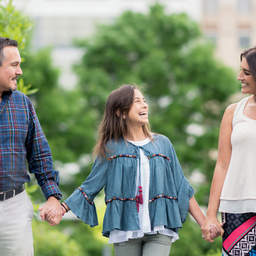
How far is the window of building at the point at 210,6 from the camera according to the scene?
97.4 ft

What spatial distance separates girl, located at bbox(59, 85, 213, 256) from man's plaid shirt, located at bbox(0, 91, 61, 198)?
362 mm

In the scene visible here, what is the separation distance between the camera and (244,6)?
29.6 m

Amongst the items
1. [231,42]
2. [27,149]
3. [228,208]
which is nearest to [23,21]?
[27,149]

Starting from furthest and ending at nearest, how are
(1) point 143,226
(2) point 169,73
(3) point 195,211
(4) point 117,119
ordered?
(2) point 169,73
(4) point 117,119
(3) point 195,211
(1) point 143,226

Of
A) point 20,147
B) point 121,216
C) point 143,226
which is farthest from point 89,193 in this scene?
point 20,147

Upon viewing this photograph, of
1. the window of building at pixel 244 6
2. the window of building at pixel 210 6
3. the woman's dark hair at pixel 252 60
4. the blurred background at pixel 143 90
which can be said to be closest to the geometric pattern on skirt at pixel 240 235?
the woman's dark hair at pixel 252 60

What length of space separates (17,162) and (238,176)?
5.26 ft

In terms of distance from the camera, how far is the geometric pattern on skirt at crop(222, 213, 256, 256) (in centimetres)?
405

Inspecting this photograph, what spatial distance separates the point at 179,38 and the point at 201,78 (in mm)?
1651

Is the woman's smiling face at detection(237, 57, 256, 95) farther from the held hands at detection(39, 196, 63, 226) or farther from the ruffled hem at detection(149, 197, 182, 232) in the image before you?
the held hands at detection(39, 196, 63, 226)

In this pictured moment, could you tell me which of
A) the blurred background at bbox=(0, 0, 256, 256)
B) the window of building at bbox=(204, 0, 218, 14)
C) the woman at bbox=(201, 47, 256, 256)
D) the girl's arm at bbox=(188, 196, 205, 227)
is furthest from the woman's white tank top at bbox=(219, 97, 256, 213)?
the window of building at bbox=(204, 0, 218, 14)

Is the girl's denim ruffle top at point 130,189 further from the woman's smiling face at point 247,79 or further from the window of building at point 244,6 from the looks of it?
the window of building at point 244,6

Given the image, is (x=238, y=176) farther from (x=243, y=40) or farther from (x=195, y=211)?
(x=243, y=40)

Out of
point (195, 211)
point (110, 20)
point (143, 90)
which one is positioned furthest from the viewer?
point (110, 20)
